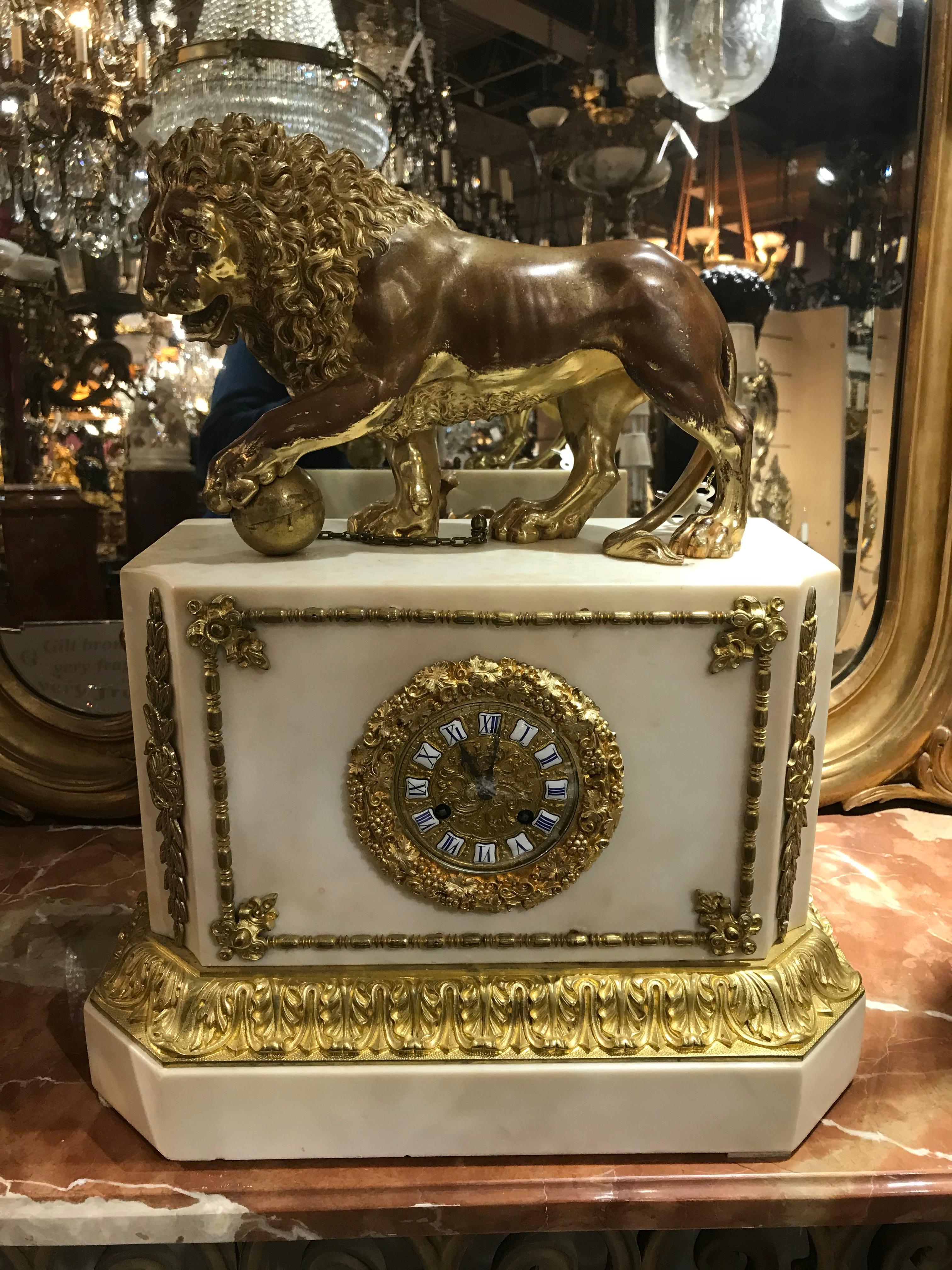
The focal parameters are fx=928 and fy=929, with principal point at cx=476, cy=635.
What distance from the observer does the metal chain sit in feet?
3.32

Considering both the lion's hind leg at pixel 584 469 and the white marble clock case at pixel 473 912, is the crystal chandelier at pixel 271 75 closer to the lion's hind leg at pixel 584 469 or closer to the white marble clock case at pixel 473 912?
the lion's hind leg at pixel 584 469

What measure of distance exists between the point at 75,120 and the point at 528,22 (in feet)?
2.40

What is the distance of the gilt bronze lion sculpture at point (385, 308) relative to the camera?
2.85 feet

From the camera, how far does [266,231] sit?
870mm

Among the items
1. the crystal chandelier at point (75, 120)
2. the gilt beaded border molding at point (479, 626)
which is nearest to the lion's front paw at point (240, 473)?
the gilt beaded border molding at point (479, 626)

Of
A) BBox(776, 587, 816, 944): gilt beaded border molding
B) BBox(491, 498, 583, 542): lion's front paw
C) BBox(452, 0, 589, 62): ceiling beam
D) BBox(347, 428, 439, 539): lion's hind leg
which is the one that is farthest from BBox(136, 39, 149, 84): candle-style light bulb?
BBox(776, 587, 816, 944): gilt beaded border molding

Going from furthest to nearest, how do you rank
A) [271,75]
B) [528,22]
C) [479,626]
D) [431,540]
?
[528,22] < [271,75] < [431,540] < [479,626]

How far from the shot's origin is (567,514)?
105 cm

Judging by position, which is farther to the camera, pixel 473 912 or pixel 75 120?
pixel 75 120

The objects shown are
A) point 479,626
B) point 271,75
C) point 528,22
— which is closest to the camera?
point 479,626

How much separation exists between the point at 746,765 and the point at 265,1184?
0.62 metres

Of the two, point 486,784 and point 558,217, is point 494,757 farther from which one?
point 558,217

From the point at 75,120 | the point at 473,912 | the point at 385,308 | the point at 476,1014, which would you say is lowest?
the point at 476,1014

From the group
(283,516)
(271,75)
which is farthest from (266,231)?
(271,75)
